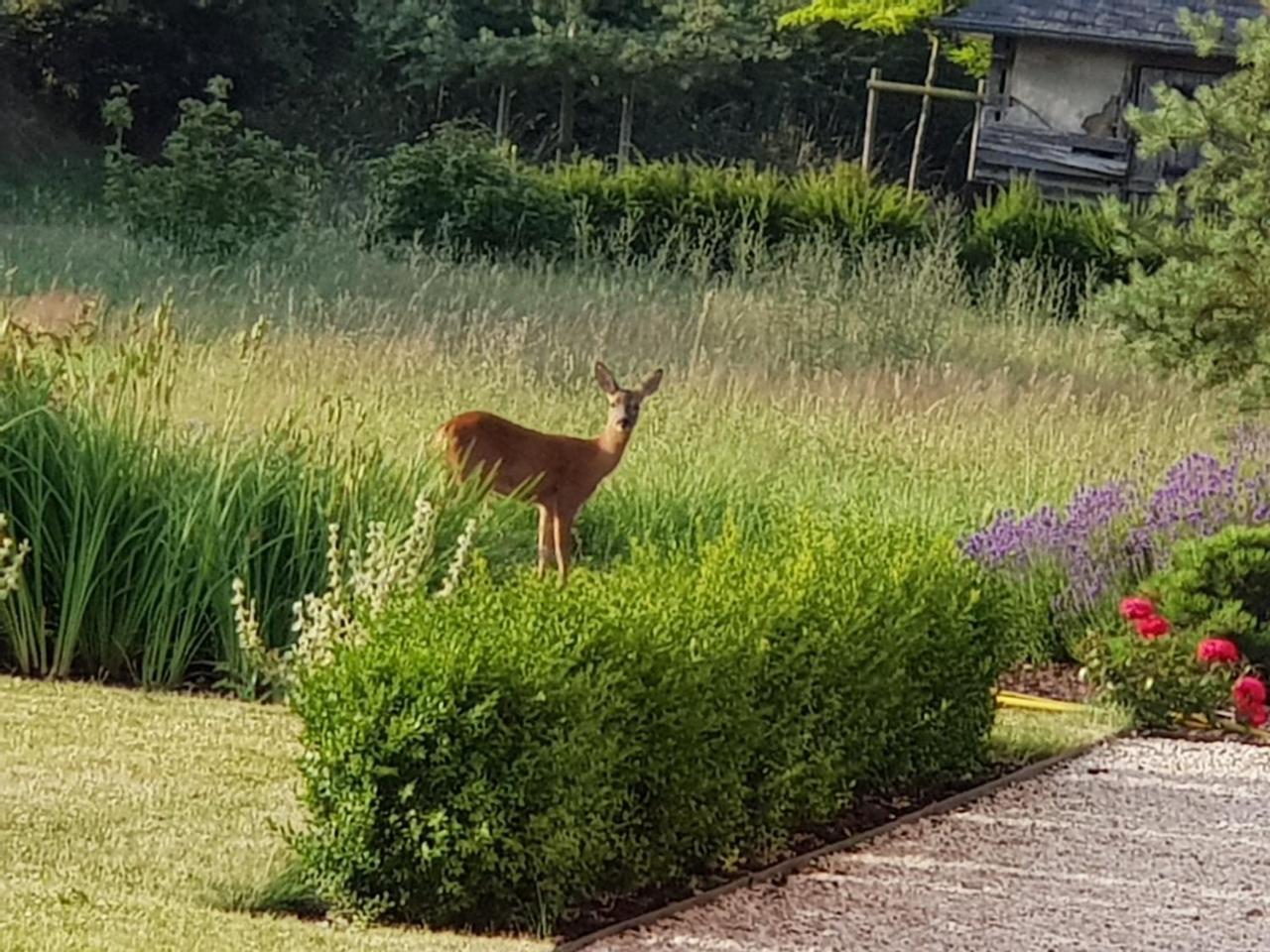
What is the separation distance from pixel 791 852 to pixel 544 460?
2.86 meters

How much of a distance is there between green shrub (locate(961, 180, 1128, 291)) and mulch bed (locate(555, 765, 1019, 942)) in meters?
13.8

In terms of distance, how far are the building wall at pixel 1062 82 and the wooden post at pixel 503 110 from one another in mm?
7170

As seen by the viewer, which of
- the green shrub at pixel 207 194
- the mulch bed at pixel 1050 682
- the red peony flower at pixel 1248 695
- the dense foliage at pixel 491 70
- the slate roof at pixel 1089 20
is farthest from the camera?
the dense foliage at pixel 491 70

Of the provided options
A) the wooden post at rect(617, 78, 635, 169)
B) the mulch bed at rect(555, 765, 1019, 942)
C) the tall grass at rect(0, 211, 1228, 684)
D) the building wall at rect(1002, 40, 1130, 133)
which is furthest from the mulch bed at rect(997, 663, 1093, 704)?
the wooden post at rect(617, 78, 635, 169)

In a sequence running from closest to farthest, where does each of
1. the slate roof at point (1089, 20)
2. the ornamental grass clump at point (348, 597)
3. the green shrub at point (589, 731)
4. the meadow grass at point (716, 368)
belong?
the green shrub at point (589, 731) → the ornamental grass clump at point (348, 597) → the meadow grass at point (716, 368) → the slate roof at point (1089, 20)

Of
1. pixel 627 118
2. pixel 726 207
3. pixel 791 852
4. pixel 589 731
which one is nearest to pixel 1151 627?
pixel 791 852

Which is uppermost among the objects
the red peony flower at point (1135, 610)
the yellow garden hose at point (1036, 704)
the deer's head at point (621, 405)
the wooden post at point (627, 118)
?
the deer's head at point (621, 405)

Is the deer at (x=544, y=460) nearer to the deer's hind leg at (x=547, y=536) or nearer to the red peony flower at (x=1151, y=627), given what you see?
the deer's hind leg at (x=547, y=536)

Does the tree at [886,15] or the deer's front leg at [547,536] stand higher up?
the tree at [886,15]

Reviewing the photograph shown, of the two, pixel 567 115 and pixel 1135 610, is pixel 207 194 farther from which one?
pixel 567 115

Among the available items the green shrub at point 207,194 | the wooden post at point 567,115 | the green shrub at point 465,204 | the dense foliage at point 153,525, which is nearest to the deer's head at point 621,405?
the dense foliage at point 153,525

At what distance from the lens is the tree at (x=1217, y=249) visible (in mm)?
11094

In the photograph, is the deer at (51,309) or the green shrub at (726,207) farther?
the green shrub at (726,207)

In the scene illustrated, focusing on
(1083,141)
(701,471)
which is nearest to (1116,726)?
(701,471)
